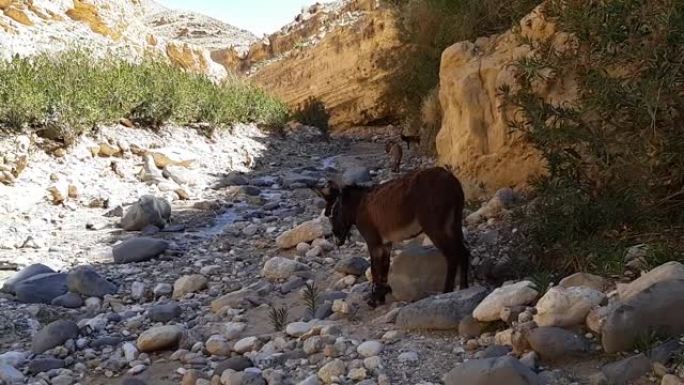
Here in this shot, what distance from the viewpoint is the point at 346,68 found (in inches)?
986

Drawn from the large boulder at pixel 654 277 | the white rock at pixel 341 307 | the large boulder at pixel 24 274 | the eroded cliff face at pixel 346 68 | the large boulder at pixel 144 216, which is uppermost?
the eroded cliff face at pixel 346 68

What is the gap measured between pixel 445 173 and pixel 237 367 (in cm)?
191

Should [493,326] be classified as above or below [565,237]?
below

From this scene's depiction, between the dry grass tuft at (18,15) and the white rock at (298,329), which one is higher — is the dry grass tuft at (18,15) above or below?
above

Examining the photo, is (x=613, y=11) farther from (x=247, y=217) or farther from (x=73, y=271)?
(x=247, y=217)

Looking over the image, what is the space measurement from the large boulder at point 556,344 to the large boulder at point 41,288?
14.1 ft

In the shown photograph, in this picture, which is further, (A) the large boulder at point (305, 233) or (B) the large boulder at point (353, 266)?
(A) the large boulder at point (305, 233)

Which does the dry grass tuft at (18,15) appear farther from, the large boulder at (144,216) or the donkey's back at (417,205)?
the donkey's back at (417,205)

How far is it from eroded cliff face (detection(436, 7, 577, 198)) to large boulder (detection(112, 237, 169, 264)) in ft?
11.4

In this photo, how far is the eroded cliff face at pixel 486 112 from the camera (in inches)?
246

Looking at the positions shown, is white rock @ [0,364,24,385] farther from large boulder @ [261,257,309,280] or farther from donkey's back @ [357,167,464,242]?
donkey's back @ [357,167,464,242]

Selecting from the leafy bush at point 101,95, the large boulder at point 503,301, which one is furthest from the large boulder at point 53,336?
the leafy bush at point 101,95

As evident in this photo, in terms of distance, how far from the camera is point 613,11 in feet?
13.0

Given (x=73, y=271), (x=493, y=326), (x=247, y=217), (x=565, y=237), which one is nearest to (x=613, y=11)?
(x=565, y=237)
